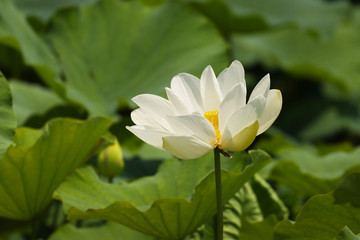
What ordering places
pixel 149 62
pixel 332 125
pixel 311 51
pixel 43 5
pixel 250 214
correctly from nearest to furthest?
pixel 250 214 → pixel 149 62 → pixel 43 5 → pixel 332 125 → pixel 311 51

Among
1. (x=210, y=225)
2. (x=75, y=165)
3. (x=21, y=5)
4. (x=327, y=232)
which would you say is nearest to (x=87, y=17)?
(x=21, y=5)

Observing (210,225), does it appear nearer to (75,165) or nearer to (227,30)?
(75,165)

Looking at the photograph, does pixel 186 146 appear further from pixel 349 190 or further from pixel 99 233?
pixel 99 233

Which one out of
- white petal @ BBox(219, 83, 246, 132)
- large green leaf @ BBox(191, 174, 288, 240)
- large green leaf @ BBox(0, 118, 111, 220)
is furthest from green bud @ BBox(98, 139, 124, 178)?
white petal @ BBox(219, 83, 246, 132)

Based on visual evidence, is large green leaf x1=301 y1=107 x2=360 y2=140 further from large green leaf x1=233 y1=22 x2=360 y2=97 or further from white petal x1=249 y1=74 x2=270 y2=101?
white petal x1=249 y1=74 x2=270 y2=101

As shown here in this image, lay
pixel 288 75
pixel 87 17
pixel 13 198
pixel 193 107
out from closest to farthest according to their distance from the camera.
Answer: pixel 193 107 → pixel 13 198 → pixel 87 17 → pixel 288 75

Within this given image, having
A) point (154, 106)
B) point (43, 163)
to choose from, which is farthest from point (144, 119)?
point (43, 163)

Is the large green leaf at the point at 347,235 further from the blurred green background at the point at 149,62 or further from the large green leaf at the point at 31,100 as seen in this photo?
the large green leaf at the point at 31,100
